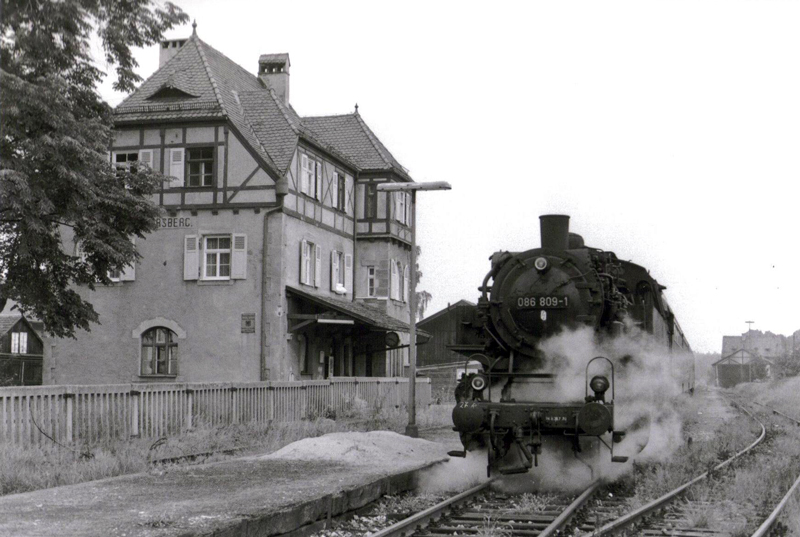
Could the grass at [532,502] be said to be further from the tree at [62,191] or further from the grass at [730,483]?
the tree at [62,191]

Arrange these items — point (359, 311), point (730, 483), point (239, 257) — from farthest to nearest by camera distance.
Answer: point (359, 311), point (239, 257), point (730, 483)

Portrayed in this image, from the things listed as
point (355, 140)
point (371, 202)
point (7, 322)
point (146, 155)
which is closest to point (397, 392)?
point (371, 202)

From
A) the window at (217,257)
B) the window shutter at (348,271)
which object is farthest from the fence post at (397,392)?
the window at (217,257)

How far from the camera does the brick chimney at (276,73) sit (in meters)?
34.6

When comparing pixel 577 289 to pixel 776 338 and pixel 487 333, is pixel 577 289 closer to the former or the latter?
pixel 487 333

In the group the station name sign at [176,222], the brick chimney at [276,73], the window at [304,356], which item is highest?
the brick chimney at [276,73]

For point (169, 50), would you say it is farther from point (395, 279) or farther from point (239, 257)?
point (395, 279)

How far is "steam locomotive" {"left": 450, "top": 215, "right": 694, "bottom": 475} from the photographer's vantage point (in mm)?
10922

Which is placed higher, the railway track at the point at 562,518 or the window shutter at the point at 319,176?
the window shutter at the point at 319,176

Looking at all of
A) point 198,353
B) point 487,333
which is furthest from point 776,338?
point 487,333

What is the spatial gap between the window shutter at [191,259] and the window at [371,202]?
25.0ft

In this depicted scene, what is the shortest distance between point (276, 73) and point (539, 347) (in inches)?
979

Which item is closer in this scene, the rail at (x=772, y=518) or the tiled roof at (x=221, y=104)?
the rail at (x=772, y=518)

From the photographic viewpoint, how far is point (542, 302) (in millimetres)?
11883
